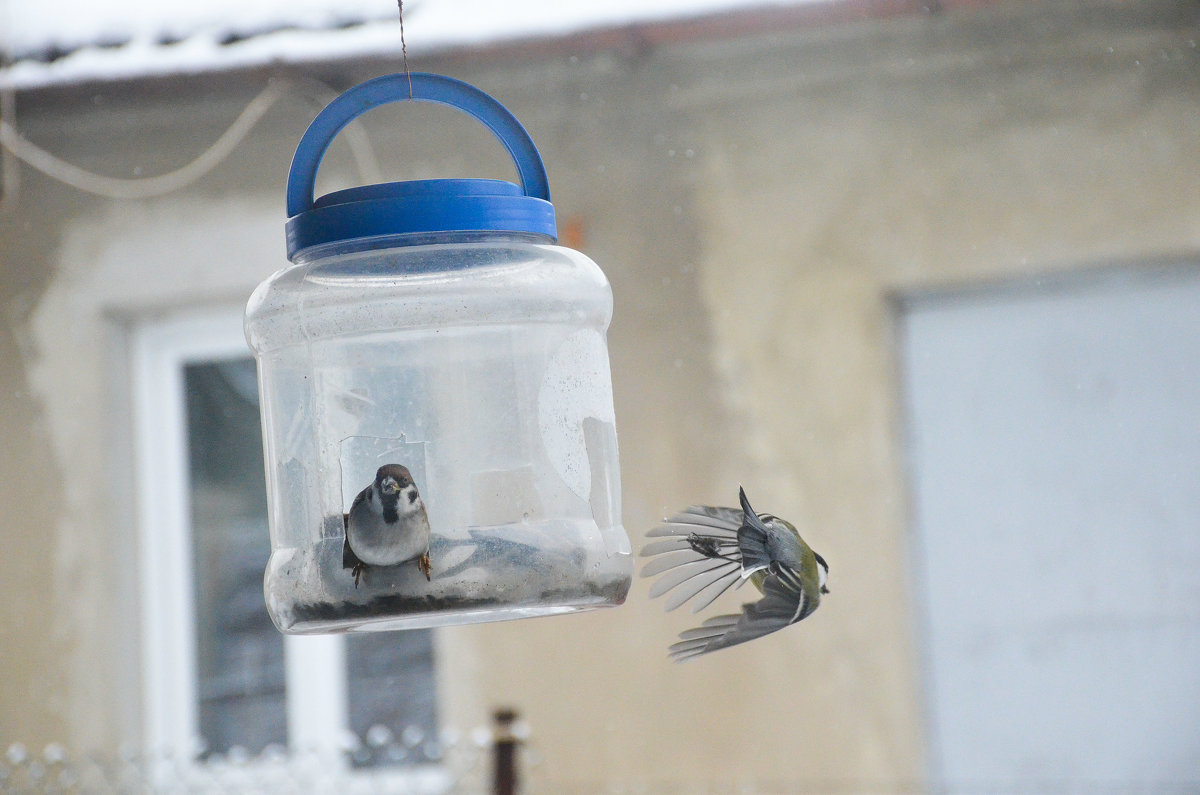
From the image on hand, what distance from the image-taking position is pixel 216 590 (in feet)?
10.4

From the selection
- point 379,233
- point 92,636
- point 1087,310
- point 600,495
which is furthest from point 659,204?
point 379,233

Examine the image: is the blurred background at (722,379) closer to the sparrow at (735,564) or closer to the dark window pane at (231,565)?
the dark window pane at (231,565)

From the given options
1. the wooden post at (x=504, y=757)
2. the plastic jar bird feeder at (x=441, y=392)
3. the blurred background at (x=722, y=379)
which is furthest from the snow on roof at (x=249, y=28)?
the plastic jar bird feeder at (x=441, y=392)

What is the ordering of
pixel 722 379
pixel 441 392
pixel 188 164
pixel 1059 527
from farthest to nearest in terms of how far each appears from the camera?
pixel 188 164 < pixel 722 379 < pixel 1059 527 < pixel 441 392

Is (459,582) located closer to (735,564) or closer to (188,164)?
(735,564)

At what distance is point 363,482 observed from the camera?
102 cm

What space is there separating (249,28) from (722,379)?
1.22 m

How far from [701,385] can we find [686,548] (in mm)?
1977

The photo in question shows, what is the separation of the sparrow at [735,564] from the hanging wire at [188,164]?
2178 millimetres

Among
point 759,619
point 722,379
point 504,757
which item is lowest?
point 504,757

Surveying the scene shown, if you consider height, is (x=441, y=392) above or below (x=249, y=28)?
below

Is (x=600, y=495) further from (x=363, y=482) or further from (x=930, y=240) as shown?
(x=930, y=240)

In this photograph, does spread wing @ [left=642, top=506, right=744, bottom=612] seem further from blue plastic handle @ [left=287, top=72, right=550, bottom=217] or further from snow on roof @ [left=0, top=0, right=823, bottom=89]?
snow on roof @ [left=0, top=0, right=823, bottom=89]

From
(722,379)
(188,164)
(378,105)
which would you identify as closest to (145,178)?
(188,164)
